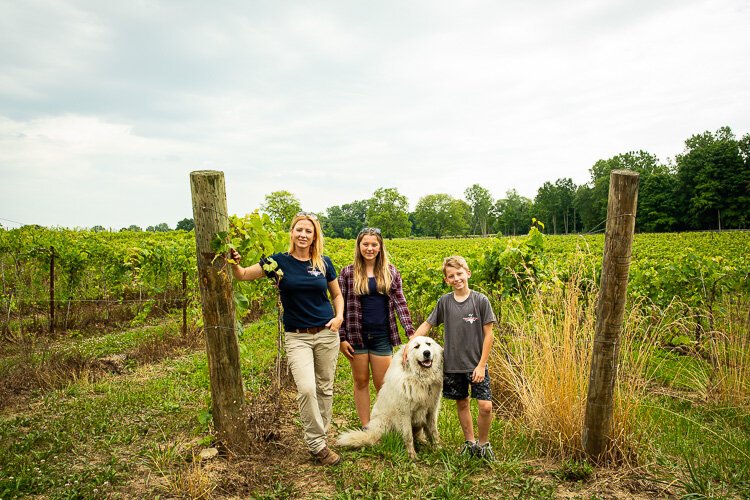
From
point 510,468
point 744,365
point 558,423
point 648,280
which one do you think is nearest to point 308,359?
point 510,468

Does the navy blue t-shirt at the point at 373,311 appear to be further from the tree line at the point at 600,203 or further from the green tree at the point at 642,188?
the green tree at the point at 642,188

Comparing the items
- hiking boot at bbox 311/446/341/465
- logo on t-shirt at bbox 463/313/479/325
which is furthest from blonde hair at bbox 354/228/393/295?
hiking boot at bbox 311/446/341/465

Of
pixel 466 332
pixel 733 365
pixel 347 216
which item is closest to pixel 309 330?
pixel 466 332

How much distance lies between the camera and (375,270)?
4.38 metres

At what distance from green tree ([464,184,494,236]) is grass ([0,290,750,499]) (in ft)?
352

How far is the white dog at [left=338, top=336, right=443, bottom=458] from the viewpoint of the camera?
3824mm

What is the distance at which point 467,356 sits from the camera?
149 inches

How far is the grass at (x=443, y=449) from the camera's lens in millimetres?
3365

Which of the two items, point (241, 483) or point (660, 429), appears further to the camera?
point (660, 429)

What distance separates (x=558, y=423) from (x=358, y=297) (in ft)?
7.00

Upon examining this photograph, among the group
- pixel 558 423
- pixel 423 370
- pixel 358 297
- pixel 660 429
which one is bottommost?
pixel 660 429

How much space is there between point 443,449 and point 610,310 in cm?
189

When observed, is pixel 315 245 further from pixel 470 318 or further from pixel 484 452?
pixel 484 452

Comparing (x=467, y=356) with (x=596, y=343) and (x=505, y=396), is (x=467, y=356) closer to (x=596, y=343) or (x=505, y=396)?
(x=596, y=343)
